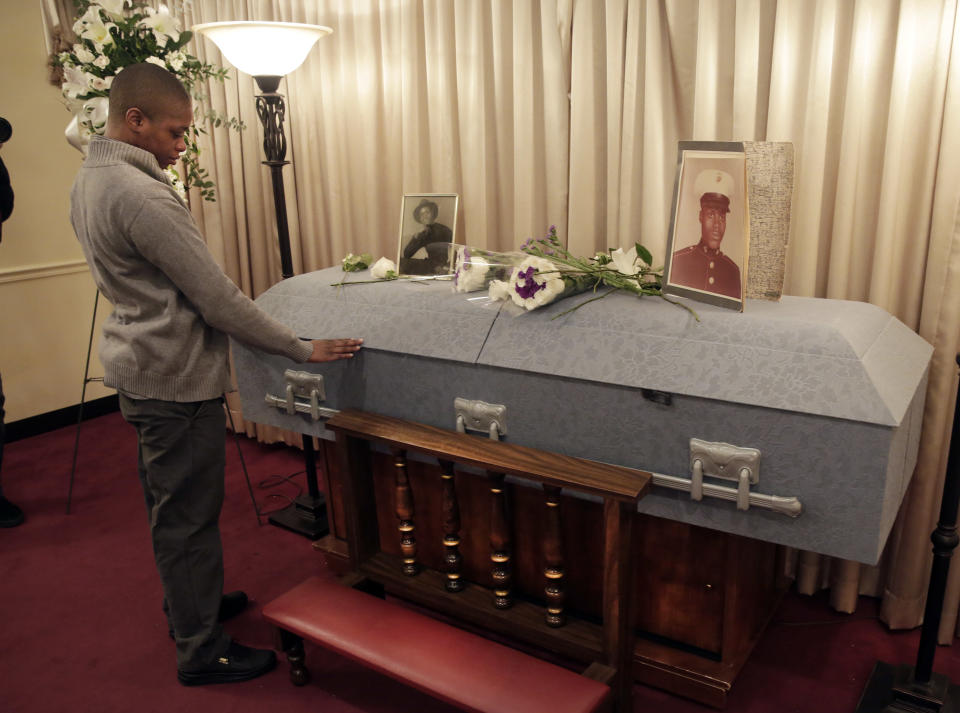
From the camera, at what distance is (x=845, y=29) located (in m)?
1.88

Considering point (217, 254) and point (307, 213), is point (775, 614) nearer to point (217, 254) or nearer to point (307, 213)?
point (307, 213)

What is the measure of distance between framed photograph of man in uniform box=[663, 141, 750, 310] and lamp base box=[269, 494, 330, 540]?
66.8 inches

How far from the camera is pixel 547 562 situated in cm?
182

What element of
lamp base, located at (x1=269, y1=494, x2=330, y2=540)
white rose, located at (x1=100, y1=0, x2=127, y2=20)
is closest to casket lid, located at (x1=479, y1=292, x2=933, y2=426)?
lamp base, located at (x1=269, y1=494, x2=330, y2=540)

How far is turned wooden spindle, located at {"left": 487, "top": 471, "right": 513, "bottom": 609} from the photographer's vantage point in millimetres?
1841

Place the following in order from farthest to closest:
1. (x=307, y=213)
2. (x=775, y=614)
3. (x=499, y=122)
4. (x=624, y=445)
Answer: (x=307, y=213)
(x=499, y=122)
(x=775, y=614)
(x=624, y=445)

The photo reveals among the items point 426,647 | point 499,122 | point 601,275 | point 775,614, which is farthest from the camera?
point 499,122

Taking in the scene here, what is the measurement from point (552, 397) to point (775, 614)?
1097mm

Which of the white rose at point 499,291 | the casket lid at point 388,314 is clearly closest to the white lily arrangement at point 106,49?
the casket lid at point 388,314

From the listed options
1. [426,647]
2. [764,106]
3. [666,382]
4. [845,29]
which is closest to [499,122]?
[764,106]

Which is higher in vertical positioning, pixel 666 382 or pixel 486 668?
pixel 666 382

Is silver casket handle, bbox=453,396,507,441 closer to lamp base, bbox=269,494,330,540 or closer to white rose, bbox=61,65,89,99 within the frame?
lamp base, bbox=269,494,330,540

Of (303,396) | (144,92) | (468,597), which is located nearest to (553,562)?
(468,597)

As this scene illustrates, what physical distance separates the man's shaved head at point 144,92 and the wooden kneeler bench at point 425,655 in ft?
4.14
